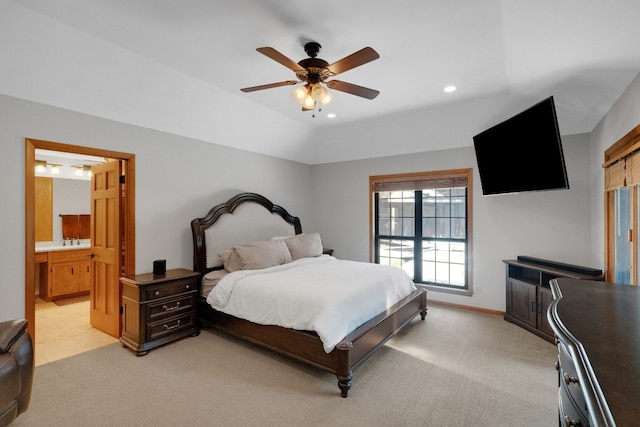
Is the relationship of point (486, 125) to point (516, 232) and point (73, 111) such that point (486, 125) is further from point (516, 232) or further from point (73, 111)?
point (73, 111)

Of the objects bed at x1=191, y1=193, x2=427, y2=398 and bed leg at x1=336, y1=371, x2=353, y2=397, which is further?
bed at x1=191, y1=193, x2=427, y2=398

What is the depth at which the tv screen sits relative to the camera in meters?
2.87

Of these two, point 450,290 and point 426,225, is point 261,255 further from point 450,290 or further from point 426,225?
point 450,290

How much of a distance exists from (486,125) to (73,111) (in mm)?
4834

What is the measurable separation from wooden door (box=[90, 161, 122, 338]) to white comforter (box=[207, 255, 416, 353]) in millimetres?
1168

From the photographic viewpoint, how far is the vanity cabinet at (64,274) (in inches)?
198

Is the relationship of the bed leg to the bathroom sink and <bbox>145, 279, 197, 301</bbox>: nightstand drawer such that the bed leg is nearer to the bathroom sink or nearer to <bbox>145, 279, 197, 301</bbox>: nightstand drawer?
<bbox>145, 279, 197, 301</bbox>: nightstand drawer

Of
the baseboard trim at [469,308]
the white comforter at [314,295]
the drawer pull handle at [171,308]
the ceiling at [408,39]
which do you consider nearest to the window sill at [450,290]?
the baseboard trim at [469,308]

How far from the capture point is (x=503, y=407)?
2336mm

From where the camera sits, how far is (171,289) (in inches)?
135

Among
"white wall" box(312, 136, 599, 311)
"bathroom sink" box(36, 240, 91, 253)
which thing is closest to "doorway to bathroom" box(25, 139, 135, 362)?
"bathroom sink" box(36, 240, 91, 253)

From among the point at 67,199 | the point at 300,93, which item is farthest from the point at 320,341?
the point at 67,199

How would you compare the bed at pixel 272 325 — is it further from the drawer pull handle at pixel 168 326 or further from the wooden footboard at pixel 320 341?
the drawer pull handle at pixel 168 326

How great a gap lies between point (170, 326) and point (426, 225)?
4000mm
